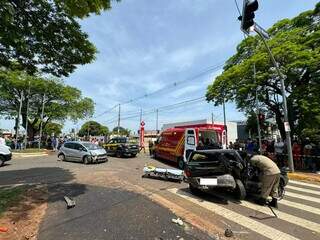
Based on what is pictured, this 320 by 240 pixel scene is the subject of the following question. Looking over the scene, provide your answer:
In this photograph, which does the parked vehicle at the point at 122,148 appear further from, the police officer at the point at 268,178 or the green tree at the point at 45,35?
the police officer at the point at 268,178

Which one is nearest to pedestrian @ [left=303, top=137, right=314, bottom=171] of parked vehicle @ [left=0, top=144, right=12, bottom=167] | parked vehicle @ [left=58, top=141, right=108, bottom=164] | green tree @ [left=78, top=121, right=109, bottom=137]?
parked vehicle @ [left=58, top=141, right=108, bottom=164]

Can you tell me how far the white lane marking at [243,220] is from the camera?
19.4 ft

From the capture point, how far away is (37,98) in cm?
3991

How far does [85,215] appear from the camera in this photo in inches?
281

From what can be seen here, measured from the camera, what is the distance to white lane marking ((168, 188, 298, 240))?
19.4 ft

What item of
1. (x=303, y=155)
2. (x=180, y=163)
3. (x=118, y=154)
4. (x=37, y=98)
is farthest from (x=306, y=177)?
(x=37, y=98)

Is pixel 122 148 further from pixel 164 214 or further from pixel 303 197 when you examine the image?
pixel 164 214

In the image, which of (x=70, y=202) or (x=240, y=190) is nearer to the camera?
(x=70, y=202)

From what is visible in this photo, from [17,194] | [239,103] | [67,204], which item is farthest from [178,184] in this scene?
[239,103]

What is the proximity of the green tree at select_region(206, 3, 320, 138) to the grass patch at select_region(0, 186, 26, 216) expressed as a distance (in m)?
15.7

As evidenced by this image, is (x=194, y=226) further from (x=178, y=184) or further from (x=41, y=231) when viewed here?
(x=178, y=184)

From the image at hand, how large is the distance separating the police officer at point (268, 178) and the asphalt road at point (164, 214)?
458 mm

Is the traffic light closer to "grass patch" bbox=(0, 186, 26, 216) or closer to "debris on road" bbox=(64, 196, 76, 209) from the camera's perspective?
"debris on road" bbox=(64, 196, 76, 209)

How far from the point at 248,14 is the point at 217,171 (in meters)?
5.27
